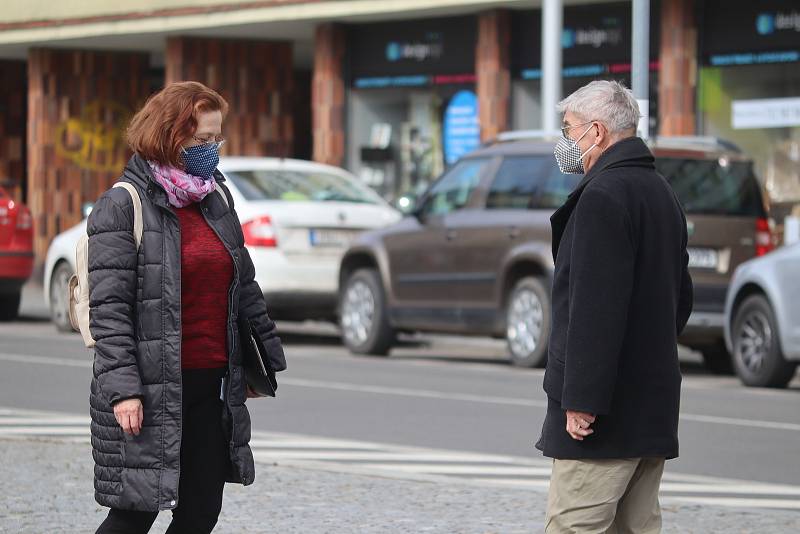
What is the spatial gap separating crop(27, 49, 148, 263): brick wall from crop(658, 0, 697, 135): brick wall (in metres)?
12.0

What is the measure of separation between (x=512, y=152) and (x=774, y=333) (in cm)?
308

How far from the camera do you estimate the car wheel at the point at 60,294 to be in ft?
65.1

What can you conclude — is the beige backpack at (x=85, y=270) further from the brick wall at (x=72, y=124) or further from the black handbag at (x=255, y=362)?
the brick wall at (x=72, y=124)

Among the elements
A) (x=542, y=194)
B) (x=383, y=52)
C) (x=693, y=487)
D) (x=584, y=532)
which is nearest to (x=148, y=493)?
(x=584, y=532)

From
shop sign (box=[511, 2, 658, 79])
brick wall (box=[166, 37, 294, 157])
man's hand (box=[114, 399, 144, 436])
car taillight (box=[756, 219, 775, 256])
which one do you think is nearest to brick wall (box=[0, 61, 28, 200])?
brick wall (box=[166, 37, 294, 157])

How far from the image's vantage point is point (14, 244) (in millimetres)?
20875

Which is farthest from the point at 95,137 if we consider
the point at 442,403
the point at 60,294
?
the point at 442,403

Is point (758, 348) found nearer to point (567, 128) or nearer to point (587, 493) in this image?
point (567, 128)

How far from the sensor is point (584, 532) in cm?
503

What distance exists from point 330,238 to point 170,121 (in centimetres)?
1249

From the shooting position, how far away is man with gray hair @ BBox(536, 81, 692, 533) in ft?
16.2

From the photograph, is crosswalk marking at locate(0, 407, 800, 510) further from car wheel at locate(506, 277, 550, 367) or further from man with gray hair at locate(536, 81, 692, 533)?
car wheel at locate(506, 277, 550, 367)

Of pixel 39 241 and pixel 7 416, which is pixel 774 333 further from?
pixel 39 241

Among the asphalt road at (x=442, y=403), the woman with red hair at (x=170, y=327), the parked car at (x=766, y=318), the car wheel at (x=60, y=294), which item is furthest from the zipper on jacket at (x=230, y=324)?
the car wheel at (x=60, y=294)
